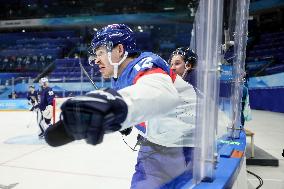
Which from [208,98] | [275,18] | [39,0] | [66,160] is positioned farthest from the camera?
[39,0]

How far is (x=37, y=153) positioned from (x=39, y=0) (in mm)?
21384

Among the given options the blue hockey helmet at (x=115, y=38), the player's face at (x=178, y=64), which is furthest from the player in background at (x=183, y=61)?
the blue hockey helmet at (x=115, y=38)

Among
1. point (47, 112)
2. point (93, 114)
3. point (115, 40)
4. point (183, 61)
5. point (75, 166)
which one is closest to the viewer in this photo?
point (93, 114)

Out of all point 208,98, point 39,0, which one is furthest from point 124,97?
point 39,0

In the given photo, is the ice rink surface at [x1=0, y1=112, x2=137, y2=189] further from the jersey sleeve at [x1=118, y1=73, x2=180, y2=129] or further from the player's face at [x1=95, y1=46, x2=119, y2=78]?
the jersey sleeve at [x1=118, y1=73, x2=180, y2=129]

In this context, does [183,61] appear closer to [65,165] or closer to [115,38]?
[115,38]

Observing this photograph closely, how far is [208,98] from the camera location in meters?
1.13

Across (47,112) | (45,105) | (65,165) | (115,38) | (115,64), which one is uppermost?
(115,38)

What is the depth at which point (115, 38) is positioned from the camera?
1.24 m

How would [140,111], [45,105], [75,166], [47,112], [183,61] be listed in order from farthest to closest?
[45,105]
[47,112]
[75,166]
[183,61]
[140,111]

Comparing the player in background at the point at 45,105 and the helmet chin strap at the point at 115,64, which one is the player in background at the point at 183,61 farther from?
the player in background at the point at 45,105

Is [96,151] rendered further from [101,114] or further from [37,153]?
[101,114]

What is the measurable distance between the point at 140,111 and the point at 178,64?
194 cm

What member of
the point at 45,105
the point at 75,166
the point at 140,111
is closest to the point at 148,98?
the point at 140,111
